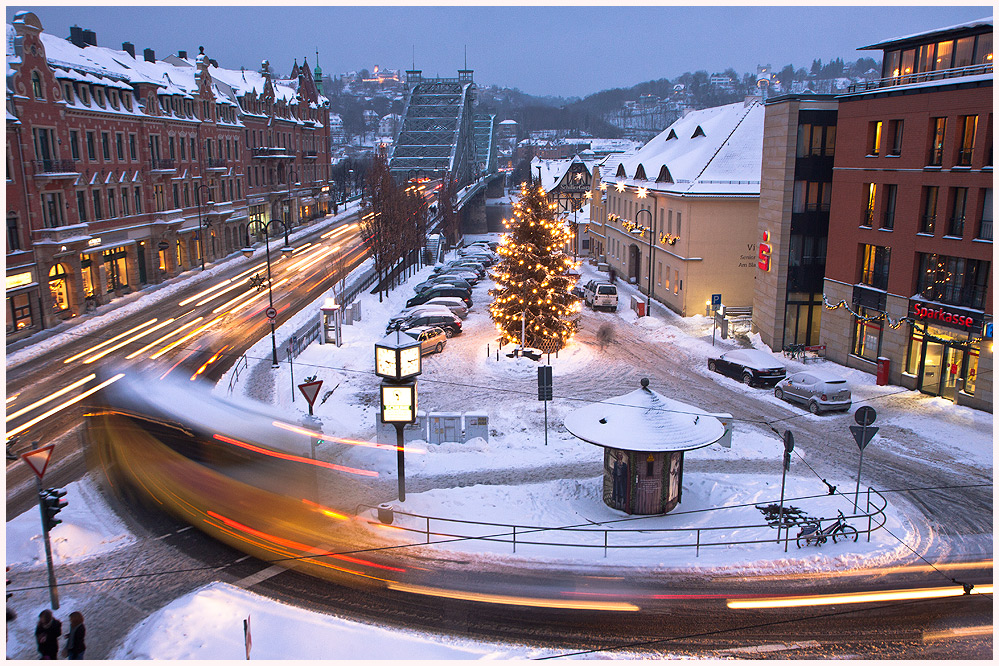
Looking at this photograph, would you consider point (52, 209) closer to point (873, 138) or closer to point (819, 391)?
point (819, 391)

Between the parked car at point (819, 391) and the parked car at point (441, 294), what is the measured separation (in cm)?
2306

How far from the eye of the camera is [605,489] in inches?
746

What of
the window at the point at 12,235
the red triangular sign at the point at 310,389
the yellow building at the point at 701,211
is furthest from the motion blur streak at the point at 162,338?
the yellow building at the point at 701,211

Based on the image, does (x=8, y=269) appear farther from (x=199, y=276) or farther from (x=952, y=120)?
(x=952, y=120)

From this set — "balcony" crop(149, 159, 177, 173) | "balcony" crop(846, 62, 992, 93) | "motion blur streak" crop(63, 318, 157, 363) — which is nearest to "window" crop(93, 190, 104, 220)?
"balcony" crop(149, 159, 177, 173)

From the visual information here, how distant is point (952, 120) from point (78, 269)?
142ft

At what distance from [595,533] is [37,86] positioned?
38880 millimetres

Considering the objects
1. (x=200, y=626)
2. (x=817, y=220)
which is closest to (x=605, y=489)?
(x=200, y=626)

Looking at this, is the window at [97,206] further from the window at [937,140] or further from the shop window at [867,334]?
the window at [937,140]

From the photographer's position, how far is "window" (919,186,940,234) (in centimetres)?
2789

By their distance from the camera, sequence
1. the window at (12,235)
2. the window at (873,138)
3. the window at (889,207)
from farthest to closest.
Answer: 1. the window at (12,235)
2. the window at (873,138)
3. the window at (889,207)

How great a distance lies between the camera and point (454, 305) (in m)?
43.4

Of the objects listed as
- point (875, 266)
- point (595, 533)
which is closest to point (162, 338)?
point (595, 533)

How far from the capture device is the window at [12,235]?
3497cm
